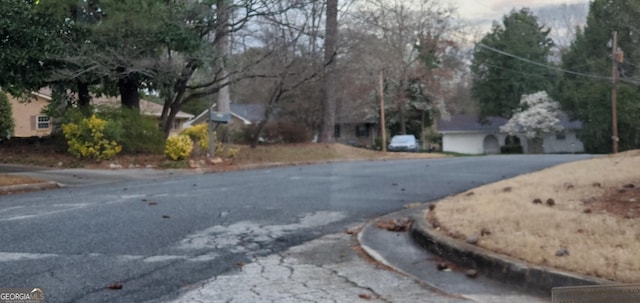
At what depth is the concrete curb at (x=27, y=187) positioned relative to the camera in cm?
1410

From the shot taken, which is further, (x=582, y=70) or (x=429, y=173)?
(x=582, y=70)

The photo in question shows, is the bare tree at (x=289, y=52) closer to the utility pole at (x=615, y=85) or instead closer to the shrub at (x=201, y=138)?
the shrub at (x=201, y=138)

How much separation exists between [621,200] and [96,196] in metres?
9.39

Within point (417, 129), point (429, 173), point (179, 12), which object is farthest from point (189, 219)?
point (417, 129)

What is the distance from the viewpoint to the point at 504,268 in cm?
581

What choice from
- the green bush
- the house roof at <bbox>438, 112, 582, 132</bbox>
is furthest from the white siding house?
the green bush

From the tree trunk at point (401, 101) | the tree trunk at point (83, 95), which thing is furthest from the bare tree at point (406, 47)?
the tree trunk at point (83, 95)

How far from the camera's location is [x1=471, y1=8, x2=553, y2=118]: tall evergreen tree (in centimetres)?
2522

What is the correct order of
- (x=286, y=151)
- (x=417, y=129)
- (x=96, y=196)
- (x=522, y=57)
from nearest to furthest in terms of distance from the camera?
Answer: 1. (x=96, y=196)
2. (x=286, y=151)
3. (x=522, y=57)
4. (x=417, y=129)

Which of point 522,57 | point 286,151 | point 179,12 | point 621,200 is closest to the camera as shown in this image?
point 621,200

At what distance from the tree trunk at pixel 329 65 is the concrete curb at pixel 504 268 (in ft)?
52.7

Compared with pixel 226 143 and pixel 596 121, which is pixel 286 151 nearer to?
pixel 226 143

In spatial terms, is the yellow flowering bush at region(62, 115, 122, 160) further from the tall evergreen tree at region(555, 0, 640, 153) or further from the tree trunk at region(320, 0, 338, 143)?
the tall evergreen tree at region(555, 0, 640, 153)

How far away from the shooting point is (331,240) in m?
8.21
